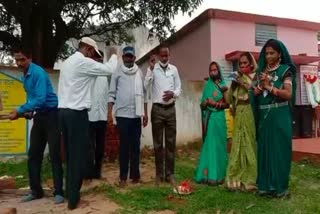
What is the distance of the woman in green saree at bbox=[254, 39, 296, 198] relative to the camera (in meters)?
4.62

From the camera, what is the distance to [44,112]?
4.93 m

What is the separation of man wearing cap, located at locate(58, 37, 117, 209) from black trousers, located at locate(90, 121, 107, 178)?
135cm

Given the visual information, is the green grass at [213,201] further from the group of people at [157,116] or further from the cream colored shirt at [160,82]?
the cream colored shirt at [160,82]

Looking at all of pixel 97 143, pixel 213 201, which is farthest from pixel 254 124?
pixel 97 143

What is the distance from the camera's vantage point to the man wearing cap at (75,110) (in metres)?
4.55

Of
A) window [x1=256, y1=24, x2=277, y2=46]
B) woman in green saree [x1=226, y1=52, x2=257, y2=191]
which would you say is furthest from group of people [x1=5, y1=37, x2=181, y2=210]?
window [x1=256, y1=24, x2=277, y2=46]

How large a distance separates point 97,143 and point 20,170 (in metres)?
1.78

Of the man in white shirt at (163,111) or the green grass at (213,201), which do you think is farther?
the man in white shirt at (163,111)

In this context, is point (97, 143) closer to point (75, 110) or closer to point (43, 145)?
point (43, 145)

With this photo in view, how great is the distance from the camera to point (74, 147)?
15.0ft

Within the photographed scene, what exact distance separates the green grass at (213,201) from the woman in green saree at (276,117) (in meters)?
0.24

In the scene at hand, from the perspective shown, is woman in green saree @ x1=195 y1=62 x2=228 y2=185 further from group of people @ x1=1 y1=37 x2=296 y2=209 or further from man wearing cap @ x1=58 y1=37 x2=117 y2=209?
man wearing cap @ x1=58 y1=37 x2=117 y2=209

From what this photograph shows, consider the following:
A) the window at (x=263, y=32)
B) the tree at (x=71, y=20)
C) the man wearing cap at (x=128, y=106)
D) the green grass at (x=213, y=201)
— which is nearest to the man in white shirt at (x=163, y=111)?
the man wearing cap at (x=128, y=106)

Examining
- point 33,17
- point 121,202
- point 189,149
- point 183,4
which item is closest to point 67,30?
point 33,17
